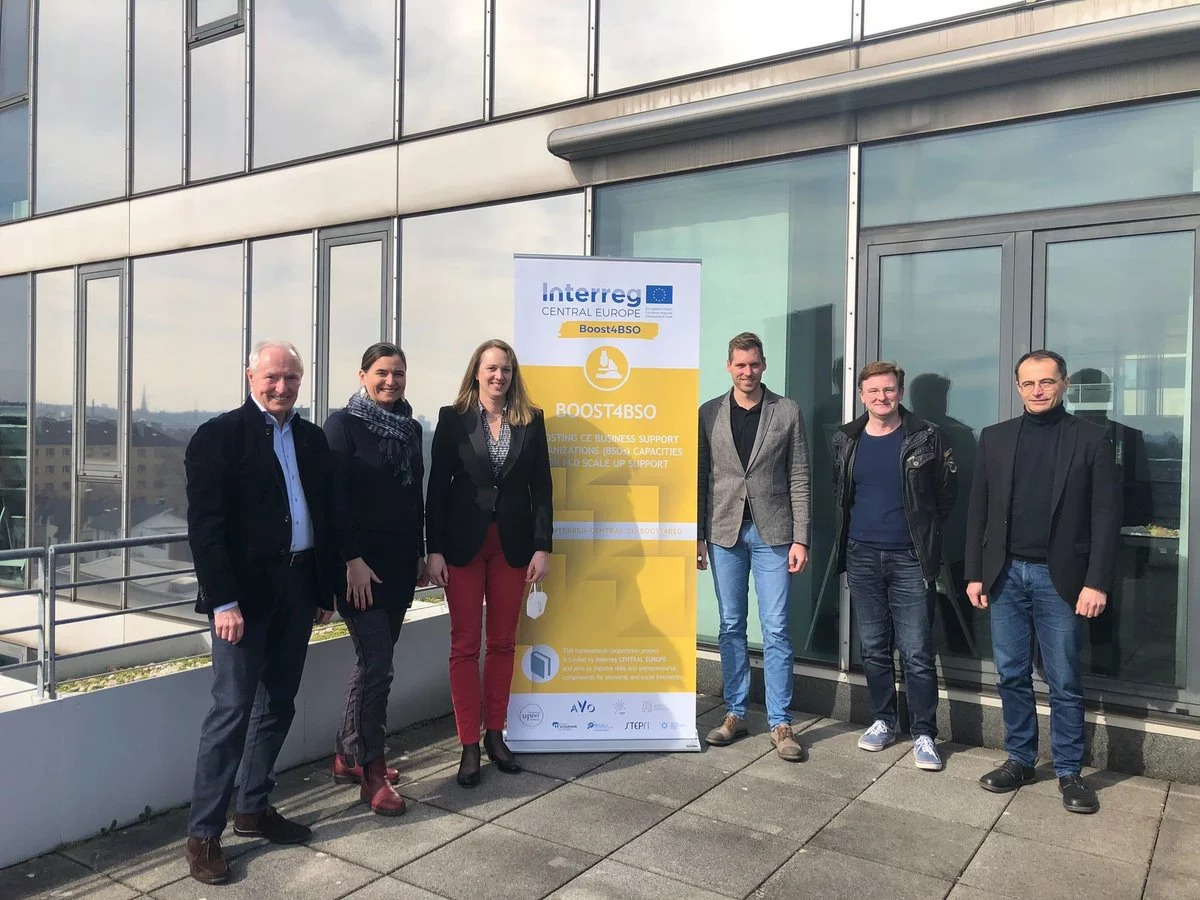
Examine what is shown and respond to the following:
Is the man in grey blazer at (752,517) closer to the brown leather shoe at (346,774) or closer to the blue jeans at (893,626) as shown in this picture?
the blue jeans at (893,626)

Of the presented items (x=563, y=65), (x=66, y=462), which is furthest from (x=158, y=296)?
(x=563, y=65)

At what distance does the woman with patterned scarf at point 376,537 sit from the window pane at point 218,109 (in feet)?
16.4

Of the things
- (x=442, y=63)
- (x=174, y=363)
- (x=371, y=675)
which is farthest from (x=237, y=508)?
(x=174, y=363)

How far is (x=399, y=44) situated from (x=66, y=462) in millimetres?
5375

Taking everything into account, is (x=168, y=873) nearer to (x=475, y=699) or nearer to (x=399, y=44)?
(x=475, y=699)

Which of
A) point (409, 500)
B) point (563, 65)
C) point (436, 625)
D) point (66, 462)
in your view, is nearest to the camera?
point (409, 500)

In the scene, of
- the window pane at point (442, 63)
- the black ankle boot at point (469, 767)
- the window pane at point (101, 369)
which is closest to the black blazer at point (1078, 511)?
the black ankle boot at point (469, 767)

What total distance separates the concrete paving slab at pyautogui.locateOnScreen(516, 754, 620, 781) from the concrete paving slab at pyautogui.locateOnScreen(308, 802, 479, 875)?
1.96ft

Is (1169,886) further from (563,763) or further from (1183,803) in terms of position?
(563,763)

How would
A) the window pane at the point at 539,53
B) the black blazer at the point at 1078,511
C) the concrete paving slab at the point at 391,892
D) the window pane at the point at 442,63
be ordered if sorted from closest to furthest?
the concrete paving slab at the point at 391,892
the black blazer at the point at 1078,511
the window pane at the point at 539,53
the window pane at the point at 442,63

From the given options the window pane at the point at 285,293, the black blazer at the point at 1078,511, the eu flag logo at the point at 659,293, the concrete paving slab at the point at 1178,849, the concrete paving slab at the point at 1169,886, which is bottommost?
the concrete paving slab at the point at 1169,886

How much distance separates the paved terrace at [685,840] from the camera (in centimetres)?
316

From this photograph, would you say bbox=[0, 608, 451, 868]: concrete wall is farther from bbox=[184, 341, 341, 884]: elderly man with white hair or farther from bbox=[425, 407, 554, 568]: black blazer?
bbox=[425, 407, 554, 568]: black blazer

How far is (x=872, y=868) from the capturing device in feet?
10.9
